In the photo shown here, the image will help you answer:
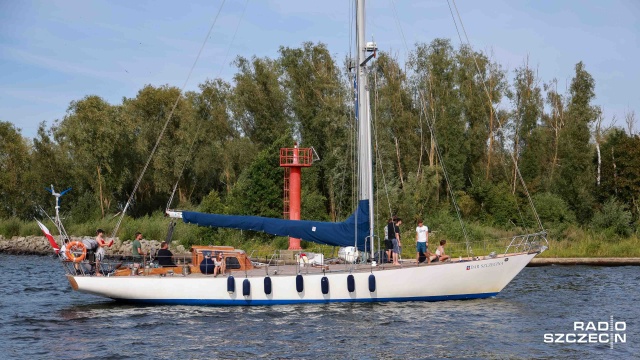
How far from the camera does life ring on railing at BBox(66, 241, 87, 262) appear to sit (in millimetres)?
28062

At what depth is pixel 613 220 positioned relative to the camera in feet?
169

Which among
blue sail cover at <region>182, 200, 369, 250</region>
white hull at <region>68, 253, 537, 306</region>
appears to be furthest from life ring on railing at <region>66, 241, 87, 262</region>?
blue sail cover at <region>182, 200, 369, 250</region>

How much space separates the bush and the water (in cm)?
1962

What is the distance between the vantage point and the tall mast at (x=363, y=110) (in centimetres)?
2819

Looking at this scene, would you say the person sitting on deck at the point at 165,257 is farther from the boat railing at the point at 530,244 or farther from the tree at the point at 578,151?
the tree at the point at 578,151

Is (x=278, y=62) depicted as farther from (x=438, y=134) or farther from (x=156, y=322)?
A: (x=156, y=322)

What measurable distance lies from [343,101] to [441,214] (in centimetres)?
1384

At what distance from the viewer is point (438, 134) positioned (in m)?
64.8

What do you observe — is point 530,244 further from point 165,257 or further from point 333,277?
point 165,257

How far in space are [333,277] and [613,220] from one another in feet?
102
